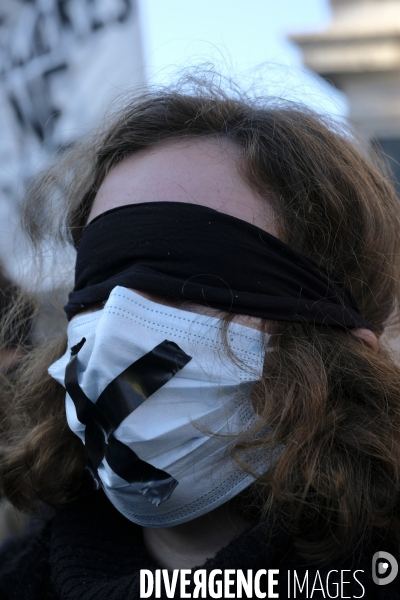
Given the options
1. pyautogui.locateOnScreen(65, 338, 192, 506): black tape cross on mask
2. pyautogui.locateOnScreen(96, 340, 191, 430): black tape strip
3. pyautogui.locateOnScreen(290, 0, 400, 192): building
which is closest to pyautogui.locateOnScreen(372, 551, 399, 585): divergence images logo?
pyautogui.locateOnScreen(65, 338, 192, 506): black tape cross on mask

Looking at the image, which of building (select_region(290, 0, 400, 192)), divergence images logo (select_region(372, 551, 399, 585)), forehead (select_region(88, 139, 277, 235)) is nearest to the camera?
divergence images logo (select_region(372, 551, 399, 585))

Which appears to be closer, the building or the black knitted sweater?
the black knitted sweater

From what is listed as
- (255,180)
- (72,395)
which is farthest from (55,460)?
(255,180)

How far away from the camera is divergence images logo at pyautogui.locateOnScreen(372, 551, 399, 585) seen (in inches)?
59.3

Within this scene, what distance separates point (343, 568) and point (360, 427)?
0.31 m

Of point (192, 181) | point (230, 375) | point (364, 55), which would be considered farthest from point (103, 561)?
point (364, 55)

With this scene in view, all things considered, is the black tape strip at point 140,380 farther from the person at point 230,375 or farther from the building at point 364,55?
the building at point 364,55

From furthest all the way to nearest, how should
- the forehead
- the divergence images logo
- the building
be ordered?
the building → the forehead → the divergence images logo

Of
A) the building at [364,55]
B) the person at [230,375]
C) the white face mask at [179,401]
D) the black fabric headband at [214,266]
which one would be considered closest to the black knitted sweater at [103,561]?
the person at [230,375]

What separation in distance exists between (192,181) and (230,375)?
0.47 metres

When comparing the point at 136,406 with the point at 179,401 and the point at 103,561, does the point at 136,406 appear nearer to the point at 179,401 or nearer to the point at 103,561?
the point at 179,401

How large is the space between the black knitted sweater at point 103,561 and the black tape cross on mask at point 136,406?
0.22 metres

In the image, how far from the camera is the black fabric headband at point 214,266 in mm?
1563

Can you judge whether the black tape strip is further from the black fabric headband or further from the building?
the building
